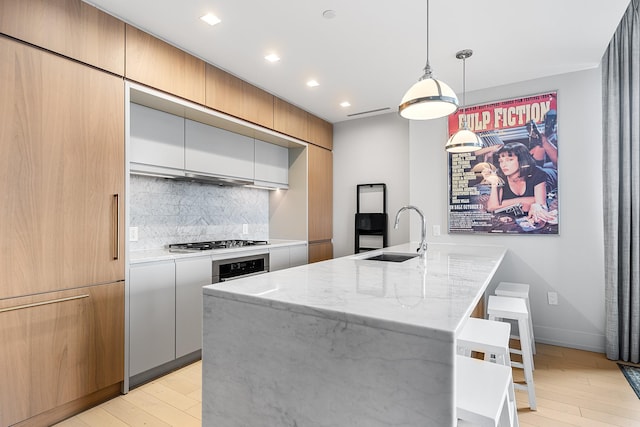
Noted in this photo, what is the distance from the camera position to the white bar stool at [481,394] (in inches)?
39.2

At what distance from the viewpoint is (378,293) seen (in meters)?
1.21

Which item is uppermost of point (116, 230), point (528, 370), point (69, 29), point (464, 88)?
point (464, 88)

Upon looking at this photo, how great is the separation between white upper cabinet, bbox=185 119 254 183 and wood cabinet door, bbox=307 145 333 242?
90cm

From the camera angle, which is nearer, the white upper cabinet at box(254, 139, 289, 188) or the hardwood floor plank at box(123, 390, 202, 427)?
the hardwood floor plank at box(123, 390, 202, 427)

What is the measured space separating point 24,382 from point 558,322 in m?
4.04

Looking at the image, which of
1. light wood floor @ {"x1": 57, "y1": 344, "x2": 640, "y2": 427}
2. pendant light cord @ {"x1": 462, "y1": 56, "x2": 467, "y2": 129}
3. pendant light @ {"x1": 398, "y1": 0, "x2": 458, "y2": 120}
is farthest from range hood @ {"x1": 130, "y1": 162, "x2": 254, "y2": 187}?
pendant light cord @ {"x1": 462, "y1": 56, "x2": 467, "y2": 129}

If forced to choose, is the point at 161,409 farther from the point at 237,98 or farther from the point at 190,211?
the point at 237,98

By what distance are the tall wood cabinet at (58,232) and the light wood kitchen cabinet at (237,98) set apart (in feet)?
2.67

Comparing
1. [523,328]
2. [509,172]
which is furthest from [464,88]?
[523,328]

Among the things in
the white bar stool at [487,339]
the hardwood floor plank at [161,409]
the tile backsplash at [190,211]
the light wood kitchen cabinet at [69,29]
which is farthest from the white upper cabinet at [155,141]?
the white bar stool at [487,339]

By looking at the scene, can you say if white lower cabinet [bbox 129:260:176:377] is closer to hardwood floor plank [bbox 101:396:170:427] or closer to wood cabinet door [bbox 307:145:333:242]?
hardwood floor plank [bbox 101:396:170:427]

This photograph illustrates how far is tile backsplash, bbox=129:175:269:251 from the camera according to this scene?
284cm

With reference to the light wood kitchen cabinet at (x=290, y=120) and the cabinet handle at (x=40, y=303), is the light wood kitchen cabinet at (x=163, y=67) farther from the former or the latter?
the cabinet handle at (x=40, y=303)

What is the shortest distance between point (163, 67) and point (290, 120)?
1.59 meters
